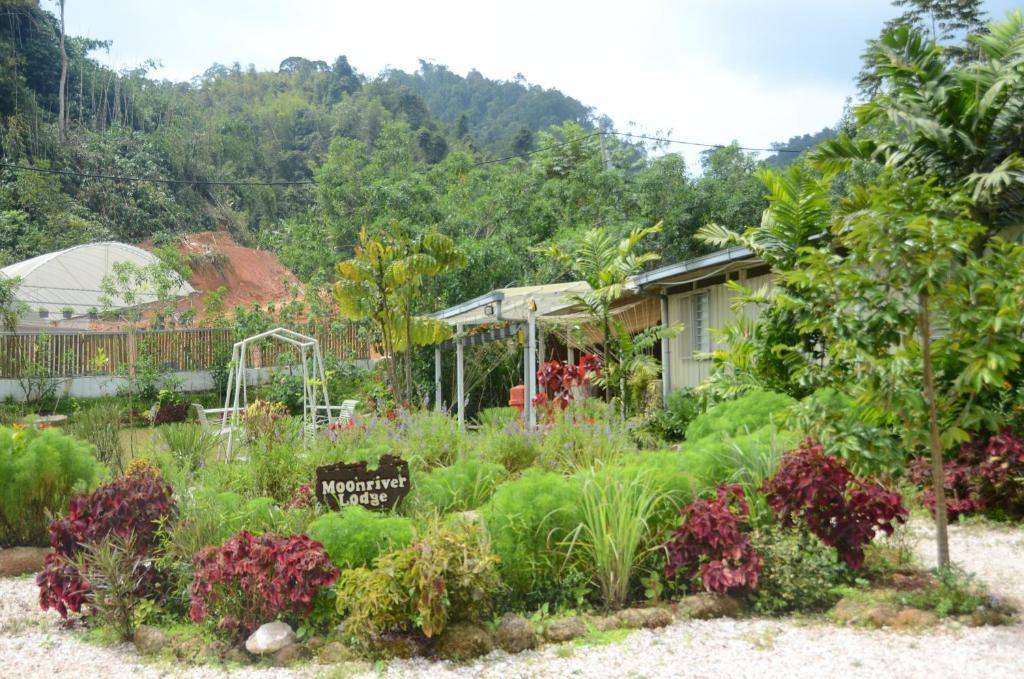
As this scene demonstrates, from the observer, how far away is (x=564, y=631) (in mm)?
4109

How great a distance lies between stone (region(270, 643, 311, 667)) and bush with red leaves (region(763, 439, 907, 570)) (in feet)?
8.27

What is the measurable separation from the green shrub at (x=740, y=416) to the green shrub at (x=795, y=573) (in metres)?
1.53

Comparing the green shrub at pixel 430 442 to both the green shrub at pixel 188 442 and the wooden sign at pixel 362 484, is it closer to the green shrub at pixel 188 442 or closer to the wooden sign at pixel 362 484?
the wooden sign at pixel 362 484

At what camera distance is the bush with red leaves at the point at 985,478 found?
6559 mm

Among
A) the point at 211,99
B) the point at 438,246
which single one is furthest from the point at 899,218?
the point at 211,99

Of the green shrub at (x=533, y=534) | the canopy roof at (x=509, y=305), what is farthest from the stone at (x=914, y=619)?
the canopy roof at (x=509, y=305)

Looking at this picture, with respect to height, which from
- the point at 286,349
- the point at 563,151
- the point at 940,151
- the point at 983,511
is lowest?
the point at 983,511

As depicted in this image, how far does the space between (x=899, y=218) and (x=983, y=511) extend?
11.7ft

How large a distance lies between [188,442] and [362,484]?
3171mm

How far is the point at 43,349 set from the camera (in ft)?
57.1

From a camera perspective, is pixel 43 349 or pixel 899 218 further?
pixel 43 349

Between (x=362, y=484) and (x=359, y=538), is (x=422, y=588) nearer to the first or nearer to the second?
(x=359, y=538)

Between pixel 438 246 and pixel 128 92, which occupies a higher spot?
pixel 128 92

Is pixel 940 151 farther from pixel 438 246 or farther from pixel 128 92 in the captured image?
pixel 128 92
